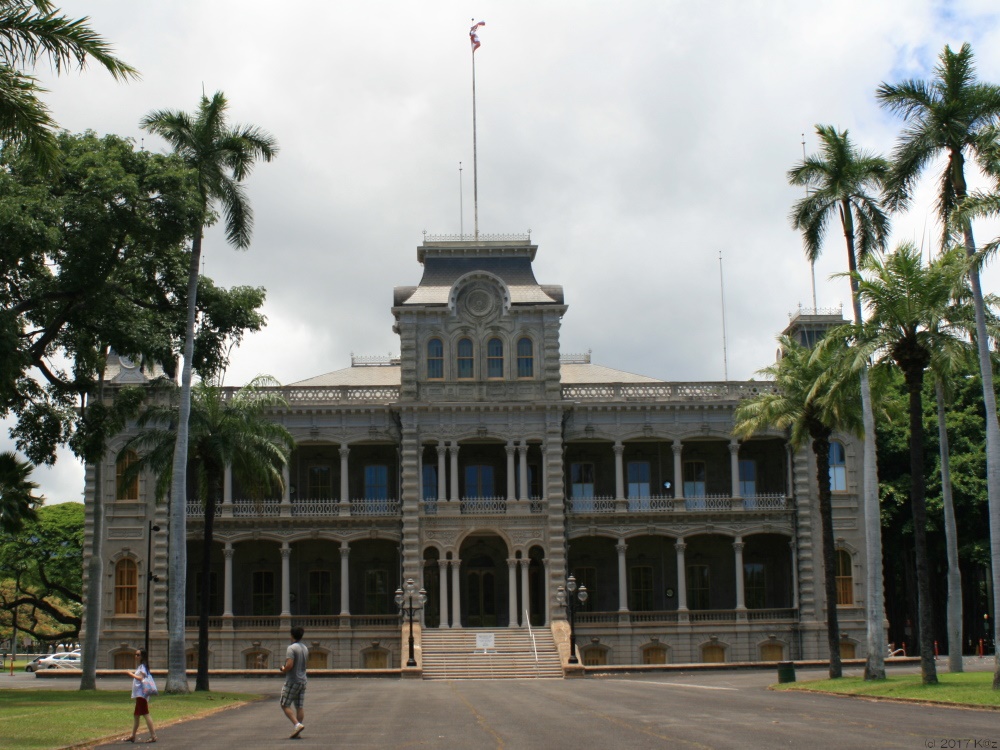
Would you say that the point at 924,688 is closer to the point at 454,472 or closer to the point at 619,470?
the point at 619,470

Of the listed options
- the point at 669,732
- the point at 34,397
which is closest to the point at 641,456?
the point at 34,397

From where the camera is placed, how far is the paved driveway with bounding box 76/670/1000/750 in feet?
63.8

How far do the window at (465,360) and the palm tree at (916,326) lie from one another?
24.0 metres

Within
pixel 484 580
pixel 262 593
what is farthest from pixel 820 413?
pixel 262 593

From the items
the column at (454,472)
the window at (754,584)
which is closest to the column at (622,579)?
the window at (754,584)

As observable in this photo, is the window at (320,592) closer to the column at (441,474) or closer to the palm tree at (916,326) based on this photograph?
the column at (441,474)

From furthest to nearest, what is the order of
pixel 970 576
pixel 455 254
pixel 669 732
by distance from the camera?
pixel 970 576, pixel 455 254, pixel 669 732

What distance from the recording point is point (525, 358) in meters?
54.9

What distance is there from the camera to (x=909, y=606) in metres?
60.2

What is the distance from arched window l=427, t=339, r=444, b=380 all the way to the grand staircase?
36.6 ft

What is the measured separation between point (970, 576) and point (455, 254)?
30.1 meters

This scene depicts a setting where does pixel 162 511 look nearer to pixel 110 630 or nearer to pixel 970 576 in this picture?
pixel 110 630

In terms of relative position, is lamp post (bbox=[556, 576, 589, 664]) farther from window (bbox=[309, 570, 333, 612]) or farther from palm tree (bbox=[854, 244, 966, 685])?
palm tree (bbox=[854, 244, 966, 685])

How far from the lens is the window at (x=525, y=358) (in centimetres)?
5481
